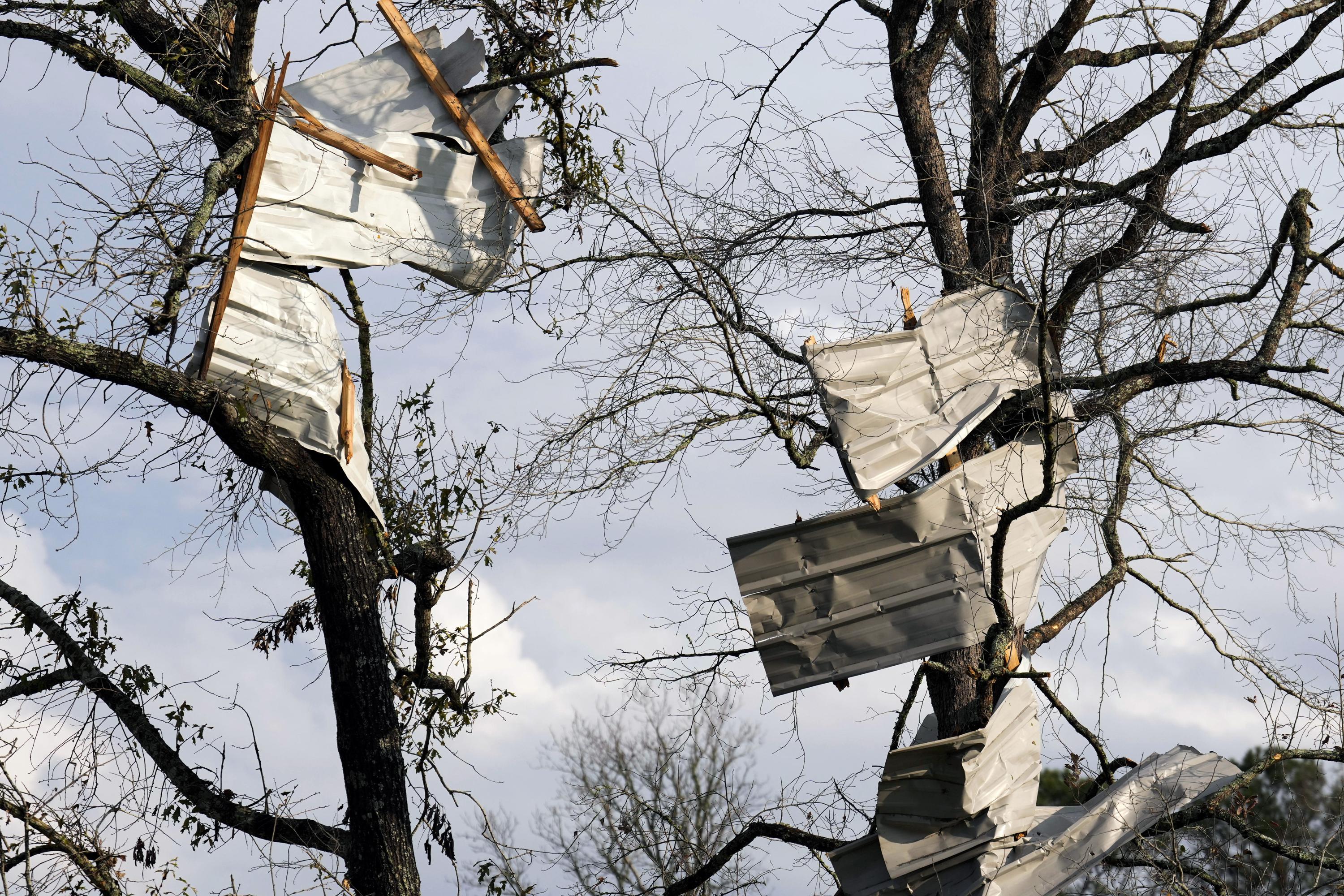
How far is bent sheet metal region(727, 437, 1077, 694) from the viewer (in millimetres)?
7000

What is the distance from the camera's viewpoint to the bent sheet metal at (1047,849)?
6836 millimetres

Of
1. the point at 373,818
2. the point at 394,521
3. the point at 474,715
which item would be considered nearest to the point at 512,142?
the point at 394,521

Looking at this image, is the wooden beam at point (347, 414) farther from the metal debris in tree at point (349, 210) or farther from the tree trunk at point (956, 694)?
the tree trunk at point (956, 694)

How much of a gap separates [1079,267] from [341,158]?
4738 mm

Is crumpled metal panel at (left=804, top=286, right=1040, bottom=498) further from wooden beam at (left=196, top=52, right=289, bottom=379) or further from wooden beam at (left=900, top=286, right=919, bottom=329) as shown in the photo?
wooden beam at (left=196, top=52, right=289, bottom=379)

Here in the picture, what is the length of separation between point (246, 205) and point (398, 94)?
5.66ft

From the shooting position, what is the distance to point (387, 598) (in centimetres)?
787

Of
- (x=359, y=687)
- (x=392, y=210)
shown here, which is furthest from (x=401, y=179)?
(x=359, y=687)

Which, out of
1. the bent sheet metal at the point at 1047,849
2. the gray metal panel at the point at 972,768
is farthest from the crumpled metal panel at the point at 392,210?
the bent sheet metal at the point at 1047,849

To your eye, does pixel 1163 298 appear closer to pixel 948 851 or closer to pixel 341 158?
pixel 948 851

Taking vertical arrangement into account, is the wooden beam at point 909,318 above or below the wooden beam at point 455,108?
below

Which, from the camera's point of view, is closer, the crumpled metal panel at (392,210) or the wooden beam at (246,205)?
the wooden beam at (246,205)

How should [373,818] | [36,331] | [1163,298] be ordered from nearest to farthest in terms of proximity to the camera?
[36,331]
[373,818]
[1163,298]

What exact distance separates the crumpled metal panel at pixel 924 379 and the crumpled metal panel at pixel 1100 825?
2.32 metres
